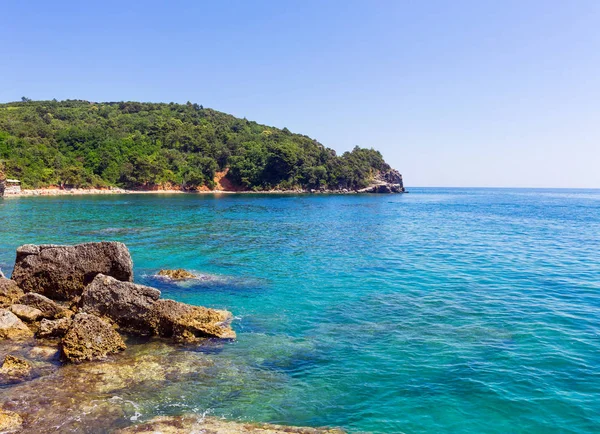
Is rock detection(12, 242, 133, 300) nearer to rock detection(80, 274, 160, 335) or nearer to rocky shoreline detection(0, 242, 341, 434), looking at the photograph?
rocky shoreline detection(0, 242, 341, 434)

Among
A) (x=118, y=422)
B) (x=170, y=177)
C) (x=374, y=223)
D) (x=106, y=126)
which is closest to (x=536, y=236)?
(x=374, y=223)

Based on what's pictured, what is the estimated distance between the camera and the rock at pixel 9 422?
313 inches

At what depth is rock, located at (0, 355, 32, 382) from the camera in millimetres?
10203

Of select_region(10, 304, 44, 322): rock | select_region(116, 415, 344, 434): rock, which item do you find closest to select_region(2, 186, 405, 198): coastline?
select_region(10, 304, 44, 322): rock

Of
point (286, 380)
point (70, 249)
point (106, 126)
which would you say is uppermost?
point (106, 126)

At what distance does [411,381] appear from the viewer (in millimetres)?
10945

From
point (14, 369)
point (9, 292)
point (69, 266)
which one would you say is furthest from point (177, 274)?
point (14, 369)

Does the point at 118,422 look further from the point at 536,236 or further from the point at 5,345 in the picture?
the point at 536,236

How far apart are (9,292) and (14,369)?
7.44 meters

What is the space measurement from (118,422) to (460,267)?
2239 cm

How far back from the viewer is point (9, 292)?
16406mm

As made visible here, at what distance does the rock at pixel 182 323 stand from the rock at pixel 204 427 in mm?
4849

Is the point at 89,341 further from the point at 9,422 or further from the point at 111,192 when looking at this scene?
the point at 111,192

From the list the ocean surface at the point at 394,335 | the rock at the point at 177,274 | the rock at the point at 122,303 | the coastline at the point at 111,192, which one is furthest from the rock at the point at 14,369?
the coastline at the point at 111,192
